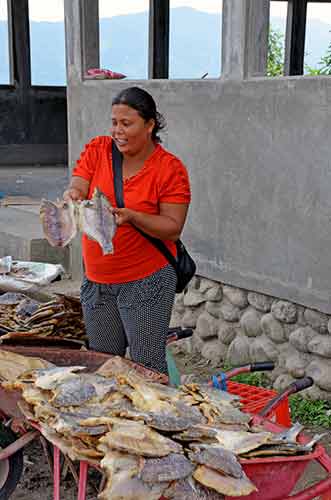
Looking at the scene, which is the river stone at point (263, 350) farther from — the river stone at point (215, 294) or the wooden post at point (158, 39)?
the wooden post at point (158, 39)

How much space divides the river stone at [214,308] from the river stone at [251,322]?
0.28 m

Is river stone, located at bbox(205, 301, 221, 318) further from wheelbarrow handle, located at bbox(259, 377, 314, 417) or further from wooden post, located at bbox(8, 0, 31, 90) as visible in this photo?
wooden post, located at bbox(8, 0, 31, 90)

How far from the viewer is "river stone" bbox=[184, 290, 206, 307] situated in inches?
220

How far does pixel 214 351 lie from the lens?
18.1 ft

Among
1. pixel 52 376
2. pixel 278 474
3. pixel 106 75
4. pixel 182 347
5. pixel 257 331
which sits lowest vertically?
pixel 182 347

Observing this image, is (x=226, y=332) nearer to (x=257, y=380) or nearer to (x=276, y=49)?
(x=257, y=380)

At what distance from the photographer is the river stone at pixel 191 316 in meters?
5.69

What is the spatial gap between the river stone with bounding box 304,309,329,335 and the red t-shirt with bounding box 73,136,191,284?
1.53 m

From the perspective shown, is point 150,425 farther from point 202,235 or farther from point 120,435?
point 202,235

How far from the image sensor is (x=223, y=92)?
16.3 feet

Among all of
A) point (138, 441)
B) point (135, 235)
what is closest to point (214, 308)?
point (135, 235)

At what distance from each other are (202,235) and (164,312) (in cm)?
203

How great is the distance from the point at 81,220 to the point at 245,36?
7.82 feet

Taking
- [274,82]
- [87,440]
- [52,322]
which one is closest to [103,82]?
[274,82]
